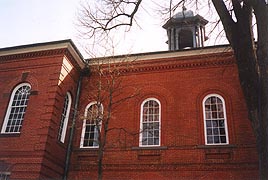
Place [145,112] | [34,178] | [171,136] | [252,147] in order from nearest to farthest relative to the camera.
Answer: [34,178] < [252,147] < [171,136] < [145,112]

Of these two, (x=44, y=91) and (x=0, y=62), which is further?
(x=0, y=62)

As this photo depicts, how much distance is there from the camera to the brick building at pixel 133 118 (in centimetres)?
1154

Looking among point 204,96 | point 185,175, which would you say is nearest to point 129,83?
point 204,96

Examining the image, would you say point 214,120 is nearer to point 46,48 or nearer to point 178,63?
point 178,63

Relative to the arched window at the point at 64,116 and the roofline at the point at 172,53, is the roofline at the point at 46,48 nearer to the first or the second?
the roofline at the point at 172,53

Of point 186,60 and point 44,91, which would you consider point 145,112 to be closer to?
point 186,60

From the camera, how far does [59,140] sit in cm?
1268

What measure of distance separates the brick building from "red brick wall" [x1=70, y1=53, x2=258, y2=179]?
0.04 metres

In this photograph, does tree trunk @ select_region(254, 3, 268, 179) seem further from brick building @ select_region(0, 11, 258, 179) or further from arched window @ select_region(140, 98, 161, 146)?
arched window @ select_region(140, 98, 161, 146)

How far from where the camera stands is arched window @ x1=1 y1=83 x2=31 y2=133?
1251 centimetres

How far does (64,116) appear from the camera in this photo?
13391 millimetres

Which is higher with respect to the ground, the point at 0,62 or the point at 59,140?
the point at 0,62

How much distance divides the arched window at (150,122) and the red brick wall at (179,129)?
0.25m

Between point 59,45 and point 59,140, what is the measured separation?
4548 mm
